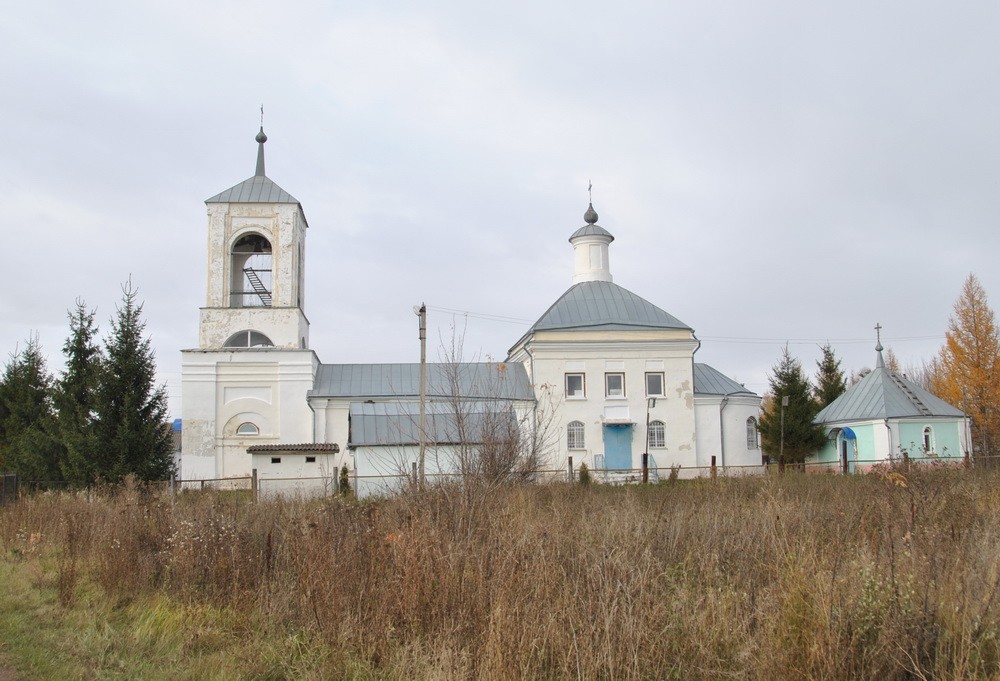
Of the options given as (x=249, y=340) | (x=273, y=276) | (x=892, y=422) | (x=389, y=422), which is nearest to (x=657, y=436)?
(x=892, y=422)

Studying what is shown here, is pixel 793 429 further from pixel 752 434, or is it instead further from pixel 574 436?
pixel 574 436

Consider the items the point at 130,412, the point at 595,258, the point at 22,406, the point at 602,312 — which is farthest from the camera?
the point at 595,258

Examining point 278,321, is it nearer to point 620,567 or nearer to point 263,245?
point 263,245

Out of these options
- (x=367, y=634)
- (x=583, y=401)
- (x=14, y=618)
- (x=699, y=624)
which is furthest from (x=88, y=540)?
(x=583, y=401)

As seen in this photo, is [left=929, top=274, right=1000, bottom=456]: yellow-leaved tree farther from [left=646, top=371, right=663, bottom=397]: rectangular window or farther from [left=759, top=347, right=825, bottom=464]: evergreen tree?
[left=646, top=371, right=663, bottom=397]: rectangular window

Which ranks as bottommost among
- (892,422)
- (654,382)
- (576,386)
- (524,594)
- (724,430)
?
(524,594)

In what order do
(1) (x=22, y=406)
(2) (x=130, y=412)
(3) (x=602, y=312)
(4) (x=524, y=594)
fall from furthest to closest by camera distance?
(3) (x=602, y=312), (1) (x=22, y=406), (2) (x=130, y=412), (4) (x=524, y=594)

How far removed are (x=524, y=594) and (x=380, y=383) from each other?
27819mm

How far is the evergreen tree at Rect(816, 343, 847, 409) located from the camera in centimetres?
4522

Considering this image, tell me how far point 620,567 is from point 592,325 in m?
27.3

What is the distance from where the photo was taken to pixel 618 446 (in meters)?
32.9

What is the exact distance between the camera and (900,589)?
5.45 metres

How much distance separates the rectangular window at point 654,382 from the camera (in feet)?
110

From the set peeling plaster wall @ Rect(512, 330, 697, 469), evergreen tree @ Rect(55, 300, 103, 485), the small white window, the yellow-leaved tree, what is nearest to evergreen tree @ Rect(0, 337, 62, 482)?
evergreen tree @ Rect(55, 300, 103, 485)
